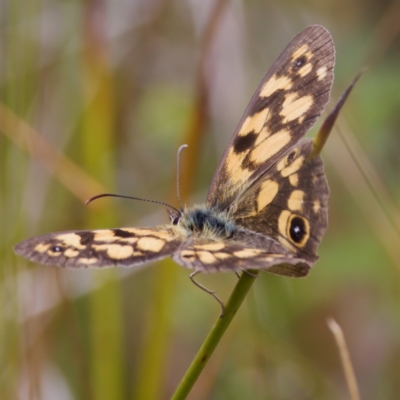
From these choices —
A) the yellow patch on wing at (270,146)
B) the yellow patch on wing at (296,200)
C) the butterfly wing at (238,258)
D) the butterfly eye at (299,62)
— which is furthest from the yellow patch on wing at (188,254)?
the butterfly eye at (299,62)

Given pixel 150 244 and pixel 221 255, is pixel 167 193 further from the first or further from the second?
pixel 221 255

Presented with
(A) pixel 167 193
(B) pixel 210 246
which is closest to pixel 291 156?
(B) pixel 210 246

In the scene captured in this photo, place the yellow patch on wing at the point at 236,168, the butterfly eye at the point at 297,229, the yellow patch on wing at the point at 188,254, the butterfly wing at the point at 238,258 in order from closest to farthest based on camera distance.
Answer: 1. the butterfly wing at the point at 238,258
2. the yellow patch on wing at the point at 188,254
3. the butterfly eye at the point at 297,229
4. the yellow patch on wing at the point at 236,168

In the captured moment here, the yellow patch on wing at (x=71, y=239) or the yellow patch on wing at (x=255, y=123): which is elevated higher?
the yellow patch on wing at (x=71, y=239)

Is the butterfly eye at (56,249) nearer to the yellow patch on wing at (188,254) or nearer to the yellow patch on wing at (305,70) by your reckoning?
the yellow patch on wing at (188,254)

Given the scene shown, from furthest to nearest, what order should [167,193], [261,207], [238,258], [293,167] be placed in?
[167,193] → [261,207] → [293,167] → [238,258]

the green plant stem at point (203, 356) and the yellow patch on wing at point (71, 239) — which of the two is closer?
the green plant stem at point (203, 356)

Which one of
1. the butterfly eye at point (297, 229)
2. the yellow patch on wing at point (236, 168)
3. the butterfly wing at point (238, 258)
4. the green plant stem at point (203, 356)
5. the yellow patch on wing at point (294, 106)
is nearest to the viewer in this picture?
the green plant stem at point (203, 356)

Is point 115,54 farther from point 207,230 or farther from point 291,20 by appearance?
point 207,230
